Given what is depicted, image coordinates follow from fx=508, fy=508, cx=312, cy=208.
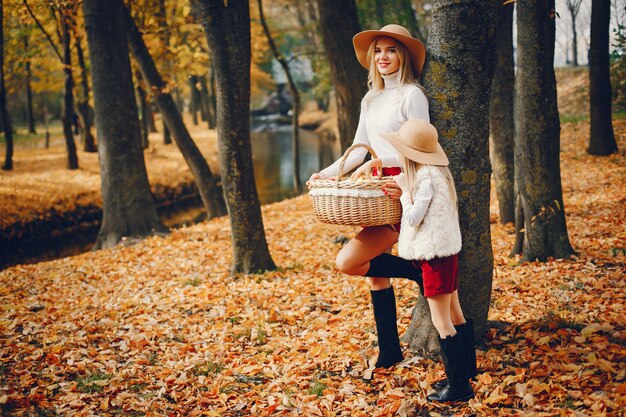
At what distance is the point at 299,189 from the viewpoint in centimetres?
1812

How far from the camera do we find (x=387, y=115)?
3732mm

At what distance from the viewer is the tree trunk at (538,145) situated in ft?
19.8

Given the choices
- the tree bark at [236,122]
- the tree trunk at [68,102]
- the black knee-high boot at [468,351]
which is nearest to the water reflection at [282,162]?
the tree trunk at [68,102]

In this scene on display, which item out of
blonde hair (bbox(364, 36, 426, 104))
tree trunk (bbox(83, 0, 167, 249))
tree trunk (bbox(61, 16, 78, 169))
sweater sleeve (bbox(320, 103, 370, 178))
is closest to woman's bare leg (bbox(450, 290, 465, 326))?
sweater sleeve (bbox(320, 103, 370, 178))

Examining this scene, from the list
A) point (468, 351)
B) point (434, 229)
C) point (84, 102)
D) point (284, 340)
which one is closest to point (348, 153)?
point (434, 229)

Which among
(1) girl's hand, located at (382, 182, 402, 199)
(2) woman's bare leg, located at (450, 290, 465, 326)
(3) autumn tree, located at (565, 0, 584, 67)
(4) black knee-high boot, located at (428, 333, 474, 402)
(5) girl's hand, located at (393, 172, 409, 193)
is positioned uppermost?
(3) autumn tree, located at (565, 0, 584, 67)

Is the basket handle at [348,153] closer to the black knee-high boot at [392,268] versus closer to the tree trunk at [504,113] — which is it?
the black knee-high boot at [392,268]

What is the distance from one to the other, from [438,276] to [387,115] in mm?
1223

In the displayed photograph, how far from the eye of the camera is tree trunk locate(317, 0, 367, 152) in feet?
26.4

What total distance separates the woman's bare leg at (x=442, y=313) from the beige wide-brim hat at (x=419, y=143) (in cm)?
92

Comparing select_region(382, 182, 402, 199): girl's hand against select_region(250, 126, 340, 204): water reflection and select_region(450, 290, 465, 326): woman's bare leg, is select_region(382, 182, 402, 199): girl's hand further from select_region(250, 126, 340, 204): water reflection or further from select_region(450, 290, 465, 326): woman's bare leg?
select_region(250, 126, 340, 204): water reflection

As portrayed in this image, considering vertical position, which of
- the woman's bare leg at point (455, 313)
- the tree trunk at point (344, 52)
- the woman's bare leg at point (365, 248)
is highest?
the tree trunk at point (344, 52)

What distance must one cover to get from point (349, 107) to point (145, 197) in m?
4.81

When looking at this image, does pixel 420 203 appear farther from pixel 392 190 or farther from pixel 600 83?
pixel 600 83
